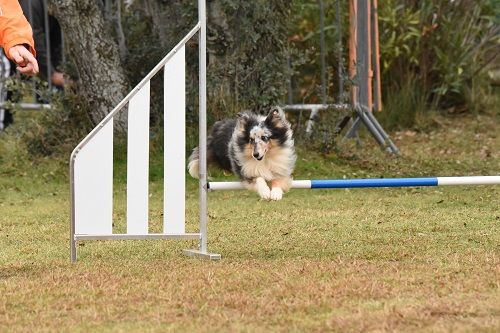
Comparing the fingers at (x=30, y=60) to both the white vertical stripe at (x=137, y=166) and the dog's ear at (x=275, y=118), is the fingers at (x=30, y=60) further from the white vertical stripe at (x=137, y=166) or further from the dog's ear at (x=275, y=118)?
the dog's ear at (x=275, y=118)

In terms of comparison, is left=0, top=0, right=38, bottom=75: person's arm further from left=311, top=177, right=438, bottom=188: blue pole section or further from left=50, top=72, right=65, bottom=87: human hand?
→ left=50, top=72, right=65, bottom=87: human hand

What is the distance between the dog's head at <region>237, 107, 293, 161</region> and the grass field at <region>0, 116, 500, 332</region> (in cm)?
58

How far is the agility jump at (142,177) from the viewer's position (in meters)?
6.45

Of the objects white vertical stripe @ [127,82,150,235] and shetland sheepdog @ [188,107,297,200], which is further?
shetland sheepdog @ [188,107,297,200]

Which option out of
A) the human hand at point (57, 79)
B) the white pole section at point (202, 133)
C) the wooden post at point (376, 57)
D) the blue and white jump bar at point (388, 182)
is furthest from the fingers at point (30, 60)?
the human hand at point (57, 79)

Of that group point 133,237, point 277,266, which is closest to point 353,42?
point 133,237

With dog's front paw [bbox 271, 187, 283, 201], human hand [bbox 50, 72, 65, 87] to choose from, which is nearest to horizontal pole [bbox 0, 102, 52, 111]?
human hand [bbox 50, 72, 65, 87]

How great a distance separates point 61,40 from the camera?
13516 millimetres

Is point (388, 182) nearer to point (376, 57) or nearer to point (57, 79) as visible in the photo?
point (376, 57)

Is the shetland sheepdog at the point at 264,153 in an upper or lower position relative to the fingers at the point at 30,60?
lower

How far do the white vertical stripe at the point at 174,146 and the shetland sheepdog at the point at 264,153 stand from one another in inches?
23.1

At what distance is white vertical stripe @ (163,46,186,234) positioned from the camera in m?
6.62

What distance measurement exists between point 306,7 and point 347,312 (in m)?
9.23

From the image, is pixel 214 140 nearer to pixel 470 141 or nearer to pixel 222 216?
pixel 222 216
